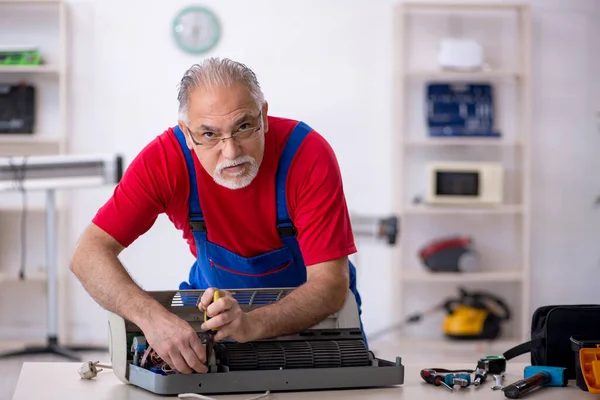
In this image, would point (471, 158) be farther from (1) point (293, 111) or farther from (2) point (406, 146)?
(1) point (293, 111)

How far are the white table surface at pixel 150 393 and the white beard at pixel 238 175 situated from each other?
0.49m

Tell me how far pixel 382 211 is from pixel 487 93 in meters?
1.03

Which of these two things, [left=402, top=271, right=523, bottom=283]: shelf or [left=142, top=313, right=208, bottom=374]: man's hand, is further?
[left=402, top=271, right=523, bottom=283]: shelf

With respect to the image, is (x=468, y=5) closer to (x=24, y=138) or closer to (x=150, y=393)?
(x=24, y=138)

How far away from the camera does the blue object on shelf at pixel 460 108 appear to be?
230 inches

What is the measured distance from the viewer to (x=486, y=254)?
6059 mm

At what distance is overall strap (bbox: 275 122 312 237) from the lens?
2.12m

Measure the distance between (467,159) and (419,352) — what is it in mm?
1437

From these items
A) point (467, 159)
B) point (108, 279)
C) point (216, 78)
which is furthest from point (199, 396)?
point (467, 159)

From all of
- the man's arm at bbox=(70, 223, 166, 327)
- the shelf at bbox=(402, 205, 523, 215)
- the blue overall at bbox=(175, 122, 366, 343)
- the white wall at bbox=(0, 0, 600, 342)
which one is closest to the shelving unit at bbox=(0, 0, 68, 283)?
the white wall at bbox=(0, 0, 600, 342)

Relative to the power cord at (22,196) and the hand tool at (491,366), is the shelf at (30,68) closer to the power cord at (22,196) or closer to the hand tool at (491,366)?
the power cord at (22,196)

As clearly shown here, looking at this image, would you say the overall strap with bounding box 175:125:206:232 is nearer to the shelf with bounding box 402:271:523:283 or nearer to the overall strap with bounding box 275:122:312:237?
the overall strap with bounding box 275:122:312:237

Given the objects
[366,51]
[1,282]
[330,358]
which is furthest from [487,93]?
[330,358]

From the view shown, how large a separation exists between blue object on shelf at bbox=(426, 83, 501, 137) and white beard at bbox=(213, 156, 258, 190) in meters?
3.86
